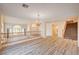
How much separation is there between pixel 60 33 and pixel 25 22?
2.66 feet

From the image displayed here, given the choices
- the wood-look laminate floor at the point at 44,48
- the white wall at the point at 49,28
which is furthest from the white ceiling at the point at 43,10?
the wood-look laminate floor at the point at 44,48

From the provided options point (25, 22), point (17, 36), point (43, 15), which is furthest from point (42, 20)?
point (17, 36)

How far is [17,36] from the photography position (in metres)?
2.57

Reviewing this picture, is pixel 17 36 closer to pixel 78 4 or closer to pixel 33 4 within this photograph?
pixel 33 4

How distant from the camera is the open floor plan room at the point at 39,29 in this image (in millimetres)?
2465

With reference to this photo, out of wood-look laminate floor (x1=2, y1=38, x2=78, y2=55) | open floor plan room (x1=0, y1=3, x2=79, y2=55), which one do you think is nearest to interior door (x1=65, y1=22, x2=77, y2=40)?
open floor plan room (x1=0, y1=3, x2=79, y2=55)

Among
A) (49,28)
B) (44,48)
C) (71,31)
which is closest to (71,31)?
(71,31)

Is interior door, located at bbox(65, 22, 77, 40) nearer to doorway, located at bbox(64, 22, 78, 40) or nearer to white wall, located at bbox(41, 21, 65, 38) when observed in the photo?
doorway, located at bbox(64, 22, 78, 40)

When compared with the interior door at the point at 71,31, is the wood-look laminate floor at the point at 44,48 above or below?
below

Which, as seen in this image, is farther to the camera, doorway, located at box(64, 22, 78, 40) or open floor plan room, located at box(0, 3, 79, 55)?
doorway, located at box(64, 22, 78, 40)

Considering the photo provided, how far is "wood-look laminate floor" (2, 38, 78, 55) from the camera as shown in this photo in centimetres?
246

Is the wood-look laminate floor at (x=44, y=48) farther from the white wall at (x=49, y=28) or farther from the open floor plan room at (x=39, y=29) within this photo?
the white wall at (x=49, y=28)
